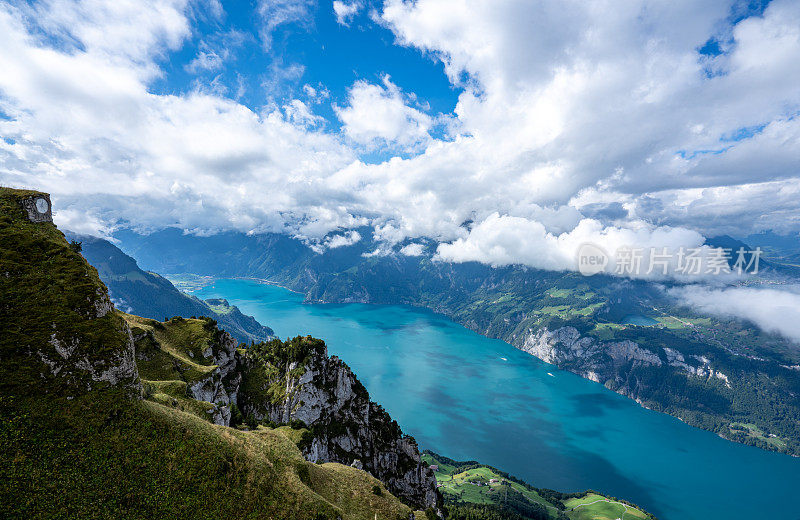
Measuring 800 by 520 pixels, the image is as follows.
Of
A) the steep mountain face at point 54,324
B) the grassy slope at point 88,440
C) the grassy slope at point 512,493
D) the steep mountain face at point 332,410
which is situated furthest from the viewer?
the grassy slope at point 512,493

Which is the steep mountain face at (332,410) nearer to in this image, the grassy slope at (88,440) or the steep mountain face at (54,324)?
the grassy slope at (88,440)

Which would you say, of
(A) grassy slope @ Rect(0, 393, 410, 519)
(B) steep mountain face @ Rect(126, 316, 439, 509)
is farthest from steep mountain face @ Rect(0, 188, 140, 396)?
(B) steep mountain face @ Rect(126, 316, 439, 509)

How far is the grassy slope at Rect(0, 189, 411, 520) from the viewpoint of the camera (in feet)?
Result: 76.4

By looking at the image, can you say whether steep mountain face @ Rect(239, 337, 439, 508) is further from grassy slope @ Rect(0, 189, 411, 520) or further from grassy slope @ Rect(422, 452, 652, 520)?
grassy slope @ Rect(422, 452, 652, 520)

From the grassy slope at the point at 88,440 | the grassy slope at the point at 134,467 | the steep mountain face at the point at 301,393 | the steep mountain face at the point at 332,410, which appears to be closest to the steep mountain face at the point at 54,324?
the grassy slope at the point at 88,440

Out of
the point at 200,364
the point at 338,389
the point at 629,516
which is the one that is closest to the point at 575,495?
the point at 629,516

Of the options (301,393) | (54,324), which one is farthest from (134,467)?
(301,393)

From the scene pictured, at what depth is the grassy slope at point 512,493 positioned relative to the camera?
16150cm

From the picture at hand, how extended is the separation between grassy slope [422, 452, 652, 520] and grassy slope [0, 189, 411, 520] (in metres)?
151

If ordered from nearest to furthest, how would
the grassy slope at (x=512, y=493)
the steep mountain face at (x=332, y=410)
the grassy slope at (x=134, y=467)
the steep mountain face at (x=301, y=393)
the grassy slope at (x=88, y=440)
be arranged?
the grassy slope at (x=134, y=467) < the grassy slope at (x=88, y=440) < the steep mountain face at (x=301, y=393) < the steep mountain face at (x=332, y=410) < the grassy slope at (x=512, y=493)

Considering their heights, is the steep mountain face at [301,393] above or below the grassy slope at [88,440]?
below

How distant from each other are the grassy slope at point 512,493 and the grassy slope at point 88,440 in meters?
151

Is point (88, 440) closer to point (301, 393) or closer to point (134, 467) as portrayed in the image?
point (134, 467)

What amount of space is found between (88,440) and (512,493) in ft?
649
